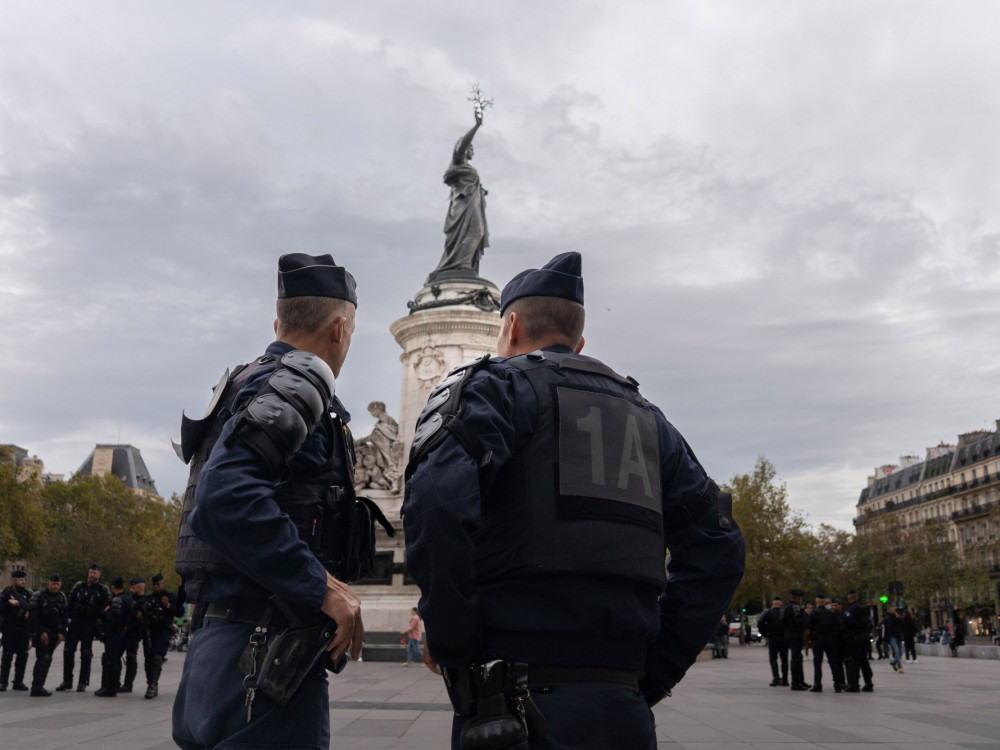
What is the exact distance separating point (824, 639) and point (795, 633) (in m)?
0.58

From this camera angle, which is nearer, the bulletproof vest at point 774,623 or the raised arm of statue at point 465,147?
the bulletproof vest at point 774,623

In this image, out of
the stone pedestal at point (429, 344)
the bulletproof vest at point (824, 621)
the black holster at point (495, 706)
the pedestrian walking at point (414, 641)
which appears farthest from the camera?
the stone pedestal at point (429, 344)

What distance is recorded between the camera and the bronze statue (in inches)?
1177

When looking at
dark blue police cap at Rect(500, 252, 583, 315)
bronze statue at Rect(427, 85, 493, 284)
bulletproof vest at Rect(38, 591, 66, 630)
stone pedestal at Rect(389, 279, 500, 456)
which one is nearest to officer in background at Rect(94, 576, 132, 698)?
bulletproof vest at Rect(38, 591, 66, 630)

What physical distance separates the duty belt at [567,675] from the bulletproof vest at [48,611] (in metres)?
13.3

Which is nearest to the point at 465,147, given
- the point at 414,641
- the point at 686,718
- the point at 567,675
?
the point at 414,641

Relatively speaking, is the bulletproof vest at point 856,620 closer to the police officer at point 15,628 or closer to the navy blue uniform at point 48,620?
the navy blue uniform at point 48,620

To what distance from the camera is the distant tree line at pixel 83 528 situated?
4338 centimetres

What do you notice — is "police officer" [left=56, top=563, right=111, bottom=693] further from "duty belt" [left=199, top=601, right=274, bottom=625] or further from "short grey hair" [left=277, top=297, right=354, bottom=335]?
"duty belt" [left=199, top=601, right=274, bottom=625]

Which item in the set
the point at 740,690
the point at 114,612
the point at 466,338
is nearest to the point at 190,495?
the point at 114,612

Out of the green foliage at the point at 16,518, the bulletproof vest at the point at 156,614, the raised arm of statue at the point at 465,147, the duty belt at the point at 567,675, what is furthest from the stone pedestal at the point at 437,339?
the green foliage at the point at 16,518

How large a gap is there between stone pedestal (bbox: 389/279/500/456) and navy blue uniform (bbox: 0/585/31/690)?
1410 cm

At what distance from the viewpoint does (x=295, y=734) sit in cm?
267

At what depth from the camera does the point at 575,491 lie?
272 centimetres
